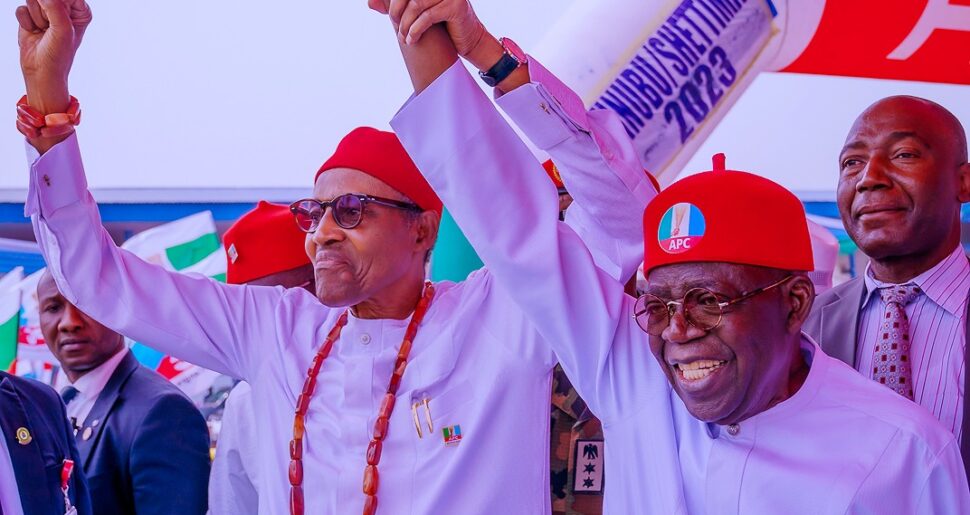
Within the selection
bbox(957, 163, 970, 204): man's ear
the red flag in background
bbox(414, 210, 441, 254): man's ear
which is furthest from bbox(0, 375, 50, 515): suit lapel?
the red flag in background

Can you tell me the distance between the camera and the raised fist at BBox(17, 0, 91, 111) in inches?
85.9

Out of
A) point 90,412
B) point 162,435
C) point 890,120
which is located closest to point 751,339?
point 890,120

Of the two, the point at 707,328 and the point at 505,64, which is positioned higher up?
the point at 505,64

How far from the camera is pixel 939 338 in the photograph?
2598 millimetres

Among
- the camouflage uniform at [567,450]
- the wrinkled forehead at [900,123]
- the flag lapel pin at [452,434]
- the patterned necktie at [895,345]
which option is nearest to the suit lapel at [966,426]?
the patterned necktie at [895,345]

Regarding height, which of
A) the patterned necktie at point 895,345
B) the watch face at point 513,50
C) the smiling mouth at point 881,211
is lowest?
the patterned necktie at point 895,345

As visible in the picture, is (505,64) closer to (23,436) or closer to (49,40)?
(49,40)

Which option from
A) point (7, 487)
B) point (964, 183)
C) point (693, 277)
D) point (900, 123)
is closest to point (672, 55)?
point (900, 123)

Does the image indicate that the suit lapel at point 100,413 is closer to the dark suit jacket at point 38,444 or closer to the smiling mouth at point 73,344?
the smiling mouth at point 73,344

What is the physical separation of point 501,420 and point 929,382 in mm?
1098

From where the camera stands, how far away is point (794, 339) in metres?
2.03

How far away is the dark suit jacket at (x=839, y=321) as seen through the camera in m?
2.77

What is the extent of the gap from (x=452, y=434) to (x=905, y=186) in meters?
1.34

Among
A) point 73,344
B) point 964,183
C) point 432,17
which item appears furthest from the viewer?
point 73,344
